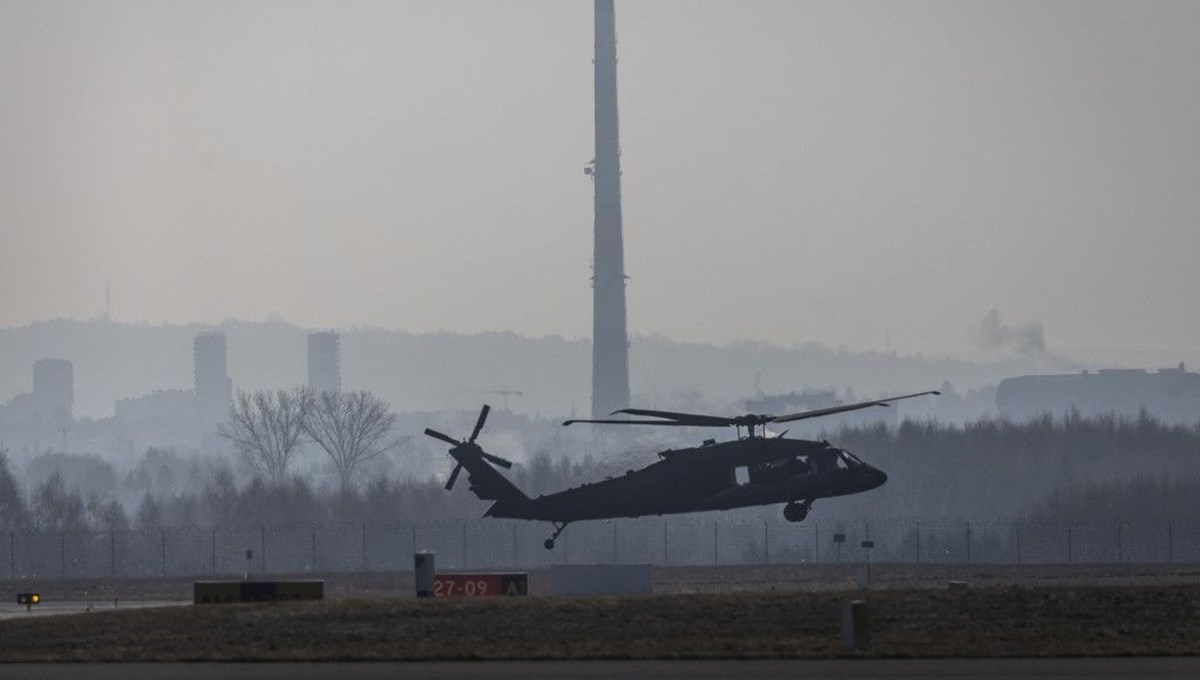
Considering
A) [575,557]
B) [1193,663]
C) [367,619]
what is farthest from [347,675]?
[575,557]

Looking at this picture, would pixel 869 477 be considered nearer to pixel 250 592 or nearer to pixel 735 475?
pixel 735 475

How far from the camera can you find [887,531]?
134m

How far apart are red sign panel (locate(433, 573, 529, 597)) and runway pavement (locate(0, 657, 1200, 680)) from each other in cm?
1891

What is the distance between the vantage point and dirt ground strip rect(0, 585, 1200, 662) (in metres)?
48.9

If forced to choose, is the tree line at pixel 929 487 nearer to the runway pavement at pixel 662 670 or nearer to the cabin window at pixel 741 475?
the cabin window at pixel 741 475

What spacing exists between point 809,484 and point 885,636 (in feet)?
80.5

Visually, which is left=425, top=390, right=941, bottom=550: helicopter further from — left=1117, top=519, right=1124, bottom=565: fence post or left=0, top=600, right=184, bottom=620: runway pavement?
left=1117, top=519, right=1124, bottom=565: fence post

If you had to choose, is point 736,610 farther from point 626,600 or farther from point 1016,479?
point 1016,479

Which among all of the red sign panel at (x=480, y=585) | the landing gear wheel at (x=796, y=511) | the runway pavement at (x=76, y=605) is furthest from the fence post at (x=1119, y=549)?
the runway pavement at (x=76, y=605)

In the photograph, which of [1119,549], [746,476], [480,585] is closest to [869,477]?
[746,476]

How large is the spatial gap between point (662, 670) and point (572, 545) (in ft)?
253

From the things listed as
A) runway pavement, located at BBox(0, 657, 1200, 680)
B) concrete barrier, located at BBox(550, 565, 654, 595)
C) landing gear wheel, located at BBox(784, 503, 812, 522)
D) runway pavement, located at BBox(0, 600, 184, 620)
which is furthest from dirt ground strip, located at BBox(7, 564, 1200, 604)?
runway pavement, located at BBox(0, 657, 1200, 680)

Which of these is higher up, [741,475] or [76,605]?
[741,475]

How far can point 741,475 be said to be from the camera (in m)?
75.9
